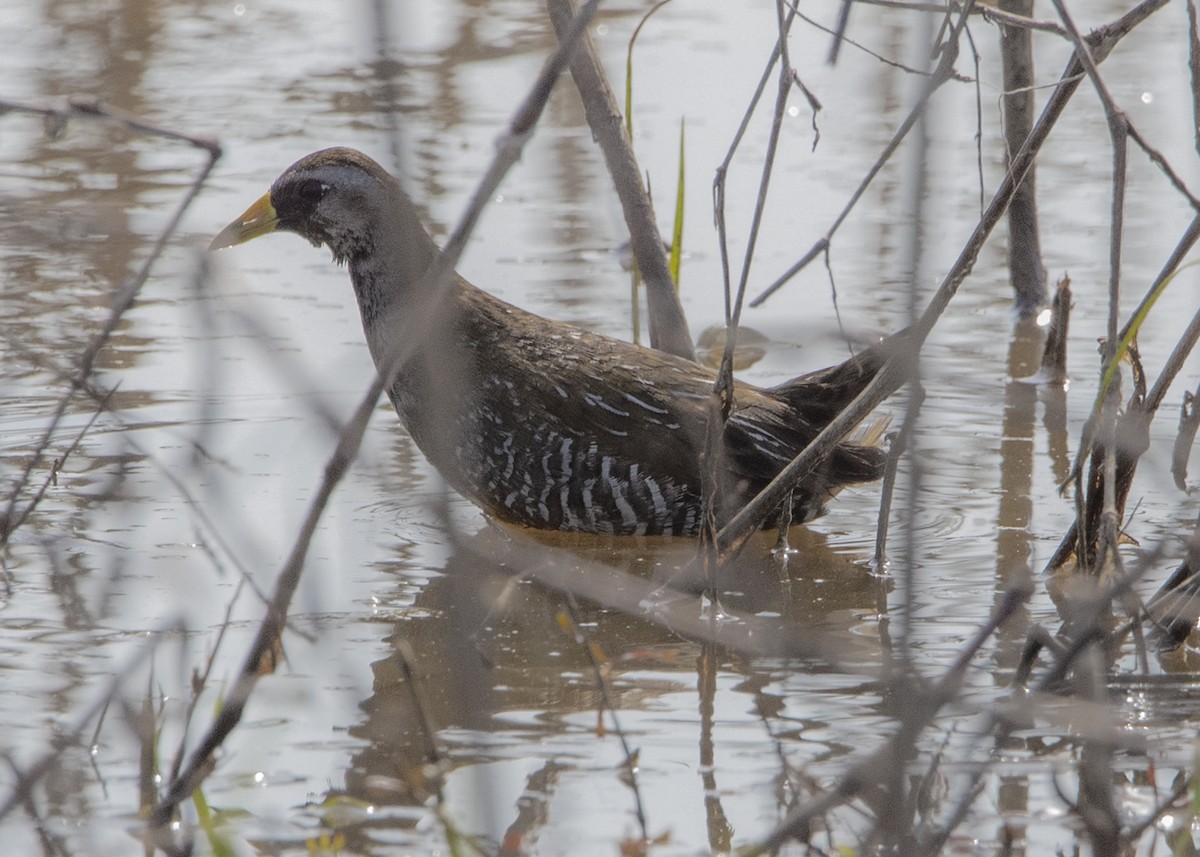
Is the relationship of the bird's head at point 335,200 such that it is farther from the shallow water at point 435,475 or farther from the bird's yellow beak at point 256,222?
the shallow water at point 435,475

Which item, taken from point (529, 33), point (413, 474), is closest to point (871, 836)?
point (413, 474)

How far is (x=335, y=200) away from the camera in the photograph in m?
4.58

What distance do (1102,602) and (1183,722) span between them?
1532 mm

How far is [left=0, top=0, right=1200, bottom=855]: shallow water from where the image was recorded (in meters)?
2.81

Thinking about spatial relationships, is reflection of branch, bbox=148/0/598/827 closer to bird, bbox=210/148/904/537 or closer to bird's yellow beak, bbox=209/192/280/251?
bird, bbox=210/148/904/537

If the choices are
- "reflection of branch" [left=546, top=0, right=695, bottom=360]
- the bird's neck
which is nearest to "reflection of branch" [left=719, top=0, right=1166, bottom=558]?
the bird's neck

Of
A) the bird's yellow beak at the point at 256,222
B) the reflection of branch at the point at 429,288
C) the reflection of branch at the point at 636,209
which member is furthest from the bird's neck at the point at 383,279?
the reflection of branch at the point at 429,288

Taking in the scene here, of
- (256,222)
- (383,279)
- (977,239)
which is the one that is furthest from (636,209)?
(977,239)

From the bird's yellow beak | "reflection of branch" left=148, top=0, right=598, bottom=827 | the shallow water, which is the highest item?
"reflection of branch" left=148, top=0, right=598, bottom=827

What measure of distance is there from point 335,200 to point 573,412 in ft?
3.00

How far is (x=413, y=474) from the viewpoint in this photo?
4.73 metres

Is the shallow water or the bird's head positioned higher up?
the bird's head

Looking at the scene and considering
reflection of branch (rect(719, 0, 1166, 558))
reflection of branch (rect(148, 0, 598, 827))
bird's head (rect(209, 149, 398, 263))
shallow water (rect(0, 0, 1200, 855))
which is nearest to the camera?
reflection of branch (rect(148, 0, 598, 827))

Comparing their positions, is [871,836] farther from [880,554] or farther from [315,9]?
[315,9]
